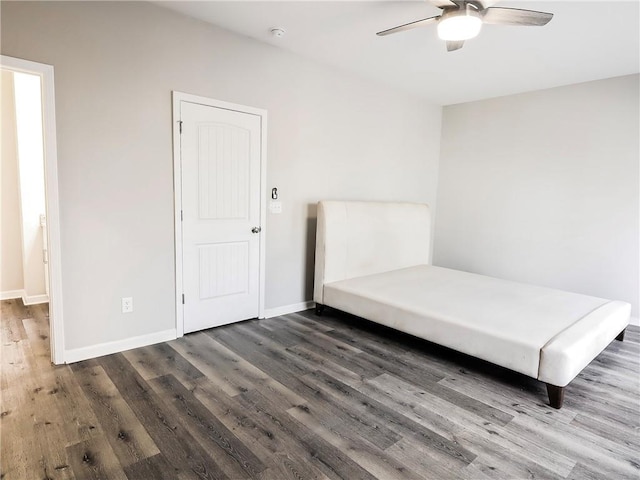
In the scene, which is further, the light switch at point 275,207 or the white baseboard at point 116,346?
the light switch at point 275,207

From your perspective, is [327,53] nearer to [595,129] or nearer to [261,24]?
[261,24]

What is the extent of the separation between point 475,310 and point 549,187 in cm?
249

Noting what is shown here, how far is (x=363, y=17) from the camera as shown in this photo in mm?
2883

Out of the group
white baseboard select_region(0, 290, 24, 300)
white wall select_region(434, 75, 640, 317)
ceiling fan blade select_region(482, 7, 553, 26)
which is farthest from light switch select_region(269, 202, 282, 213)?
white baseboard select_region(0, 290, 24, 300)

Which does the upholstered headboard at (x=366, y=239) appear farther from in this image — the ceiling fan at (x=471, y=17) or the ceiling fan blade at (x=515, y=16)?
the ceiling fan blade at (x=515, y=16)

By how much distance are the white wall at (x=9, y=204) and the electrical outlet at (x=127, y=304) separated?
7.78 feet

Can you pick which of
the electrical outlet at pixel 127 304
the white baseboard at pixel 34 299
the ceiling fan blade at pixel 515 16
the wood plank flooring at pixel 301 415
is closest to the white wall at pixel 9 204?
the white baseboard at pixel 34 299

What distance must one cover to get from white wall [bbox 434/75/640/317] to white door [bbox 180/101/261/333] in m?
3.24

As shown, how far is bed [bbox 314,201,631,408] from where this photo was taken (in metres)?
2.48

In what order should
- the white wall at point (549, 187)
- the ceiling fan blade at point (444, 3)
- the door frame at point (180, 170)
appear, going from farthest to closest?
the white wall at point (549, 187), the door frame at point (180, 170), the ceiling fan blade at point (444, 3)

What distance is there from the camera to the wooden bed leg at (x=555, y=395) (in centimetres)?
233

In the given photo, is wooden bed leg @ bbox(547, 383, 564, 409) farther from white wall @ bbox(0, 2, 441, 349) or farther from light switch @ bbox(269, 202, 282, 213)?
light switch @ bbox(269, 202, 282, 213)

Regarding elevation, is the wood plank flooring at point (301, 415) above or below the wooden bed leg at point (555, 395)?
below

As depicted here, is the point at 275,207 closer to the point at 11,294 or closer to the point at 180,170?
the point at 180,170
